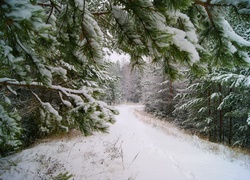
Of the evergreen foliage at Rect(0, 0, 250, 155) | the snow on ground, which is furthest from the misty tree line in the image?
the evergreen foliage at Rect(0, 0, 250, 155)

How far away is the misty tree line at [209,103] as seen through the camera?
923 centimetres

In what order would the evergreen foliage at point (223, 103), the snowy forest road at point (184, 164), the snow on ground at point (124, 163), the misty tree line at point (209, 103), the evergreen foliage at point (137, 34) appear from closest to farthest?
the evergreen foliage at point (137, 34) → the snow on ground at point (124, 163) → the snowy forest road at point (184, 164) → the evergreen foliage at point (223, 103) → the misty tree line at point (209, 103)

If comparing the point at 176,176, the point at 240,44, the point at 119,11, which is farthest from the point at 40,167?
the point at 240,44

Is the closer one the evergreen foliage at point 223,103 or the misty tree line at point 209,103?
the evergreen foliage at point 223,103

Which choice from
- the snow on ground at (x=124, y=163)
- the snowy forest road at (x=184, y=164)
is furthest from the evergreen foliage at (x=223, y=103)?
the snow on ground at (x=124, y=163)

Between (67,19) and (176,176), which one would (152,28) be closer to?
(67,19)

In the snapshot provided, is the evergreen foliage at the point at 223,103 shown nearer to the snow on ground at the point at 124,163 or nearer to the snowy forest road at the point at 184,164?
the snowy forest road at the point at 184,164

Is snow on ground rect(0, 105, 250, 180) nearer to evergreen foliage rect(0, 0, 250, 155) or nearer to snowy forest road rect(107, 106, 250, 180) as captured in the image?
snowy forest road rect(107, 106, 250, 180)

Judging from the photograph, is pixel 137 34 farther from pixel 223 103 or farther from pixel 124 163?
pixel 223 103

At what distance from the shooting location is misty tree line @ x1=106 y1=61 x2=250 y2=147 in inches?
363

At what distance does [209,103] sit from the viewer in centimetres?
1431

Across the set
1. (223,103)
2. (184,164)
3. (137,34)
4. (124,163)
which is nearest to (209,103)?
(223,103)

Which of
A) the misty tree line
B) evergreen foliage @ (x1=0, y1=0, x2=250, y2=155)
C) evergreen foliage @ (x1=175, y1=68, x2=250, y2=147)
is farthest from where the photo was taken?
the misty tree line

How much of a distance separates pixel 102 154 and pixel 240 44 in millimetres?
6320
